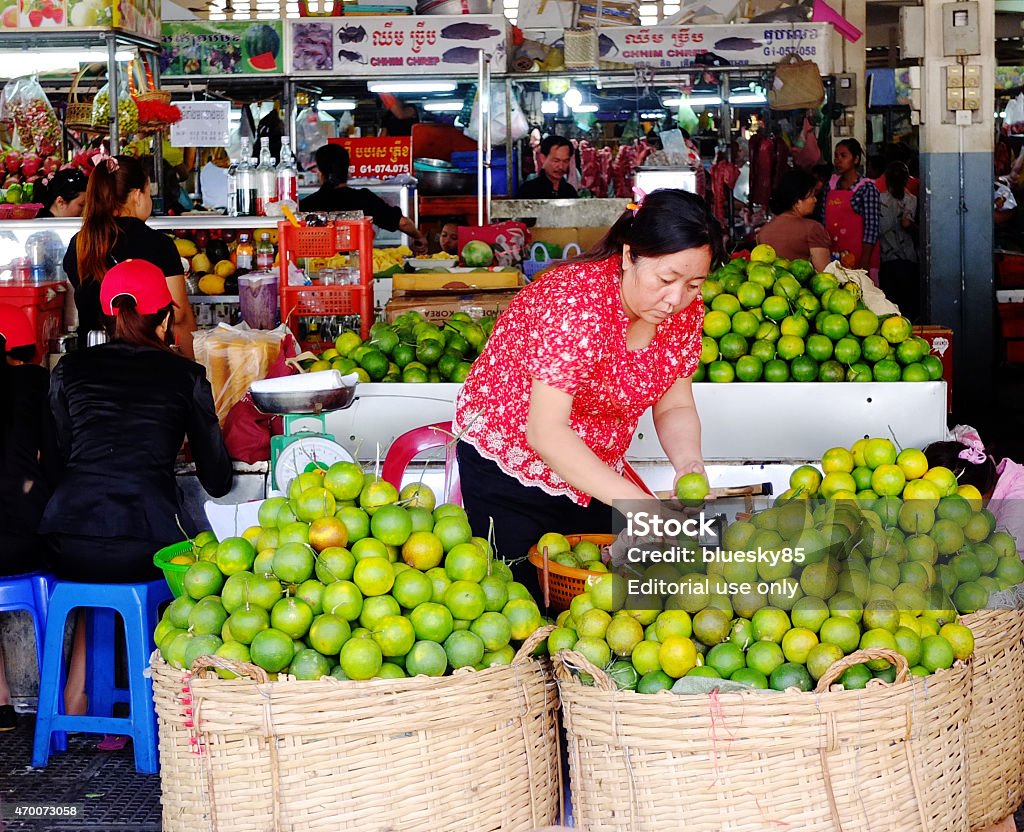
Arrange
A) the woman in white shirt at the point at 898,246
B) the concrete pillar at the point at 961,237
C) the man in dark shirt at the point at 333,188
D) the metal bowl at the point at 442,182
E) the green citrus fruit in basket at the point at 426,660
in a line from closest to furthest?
the green citrus fruit in basket at the point at 426,660 → the man in dark shirt at the point at 333,188 → the concrete pillar at the point at 961,237 → the metal bowl at the point at 442,182 → the woman in white shirt at the point at 898,246

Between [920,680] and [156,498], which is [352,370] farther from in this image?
[920,680]

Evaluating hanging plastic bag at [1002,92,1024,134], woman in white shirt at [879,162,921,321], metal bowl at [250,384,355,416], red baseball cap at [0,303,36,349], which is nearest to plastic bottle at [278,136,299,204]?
red baseball cap at [0,303,36,349]

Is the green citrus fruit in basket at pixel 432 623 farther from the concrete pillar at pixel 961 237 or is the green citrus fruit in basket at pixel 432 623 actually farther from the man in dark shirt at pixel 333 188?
the concrete pillar at pixel 961 237

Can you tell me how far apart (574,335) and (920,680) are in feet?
3.22

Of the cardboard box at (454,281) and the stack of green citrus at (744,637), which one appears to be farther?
the cardboard box at (454,281)

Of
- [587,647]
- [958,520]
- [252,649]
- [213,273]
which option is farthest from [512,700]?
[213,273]

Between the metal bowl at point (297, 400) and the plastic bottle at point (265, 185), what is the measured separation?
240cm

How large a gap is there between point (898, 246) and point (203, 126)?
6436mm

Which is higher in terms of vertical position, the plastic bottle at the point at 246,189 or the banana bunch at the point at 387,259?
the plastic bottle at the point at 246,189

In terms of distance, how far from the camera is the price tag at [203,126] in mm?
6469

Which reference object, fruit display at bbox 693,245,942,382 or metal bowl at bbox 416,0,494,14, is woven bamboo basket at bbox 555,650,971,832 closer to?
fruit display at bbox 693,245,942,382

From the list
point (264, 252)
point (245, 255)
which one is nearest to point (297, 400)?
point (264, 252)

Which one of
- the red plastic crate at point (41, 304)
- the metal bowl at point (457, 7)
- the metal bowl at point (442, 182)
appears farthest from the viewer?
the metal bowl at point (442, 182)

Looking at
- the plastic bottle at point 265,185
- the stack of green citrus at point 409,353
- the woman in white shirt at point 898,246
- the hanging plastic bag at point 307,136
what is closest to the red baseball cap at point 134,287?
the stack of green citrus at point 409,353
